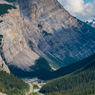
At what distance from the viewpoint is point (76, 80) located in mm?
197000

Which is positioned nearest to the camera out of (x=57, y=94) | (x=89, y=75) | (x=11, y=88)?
(x=57, y=94)

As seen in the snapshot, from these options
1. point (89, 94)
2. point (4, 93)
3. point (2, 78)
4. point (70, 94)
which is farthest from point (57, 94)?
point (2, 78)

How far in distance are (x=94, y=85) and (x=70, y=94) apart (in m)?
21.4

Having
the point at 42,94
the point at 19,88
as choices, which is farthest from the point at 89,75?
the point at 19,88

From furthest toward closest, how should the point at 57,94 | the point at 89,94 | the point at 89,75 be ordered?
1. the point at 89,75
2. the point at 57,94
3. the point at 89,94

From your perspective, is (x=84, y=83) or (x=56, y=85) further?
A: (x=56, y=85)

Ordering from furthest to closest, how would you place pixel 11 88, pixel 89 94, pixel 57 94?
1. pixel 11 88
2. pixel 57 94
3. pixel 89 94

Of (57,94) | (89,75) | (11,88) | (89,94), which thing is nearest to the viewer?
(89,94)

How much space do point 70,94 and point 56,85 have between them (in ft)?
136

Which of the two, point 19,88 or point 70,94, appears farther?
point 19,88

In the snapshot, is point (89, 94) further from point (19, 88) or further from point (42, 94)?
point (19, 88)

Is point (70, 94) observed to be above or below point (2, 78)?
below

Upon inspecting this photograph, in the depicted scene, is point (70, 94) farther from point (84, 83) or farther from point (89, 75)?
point (89, 75)

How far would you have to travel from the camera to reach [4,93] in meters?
156
